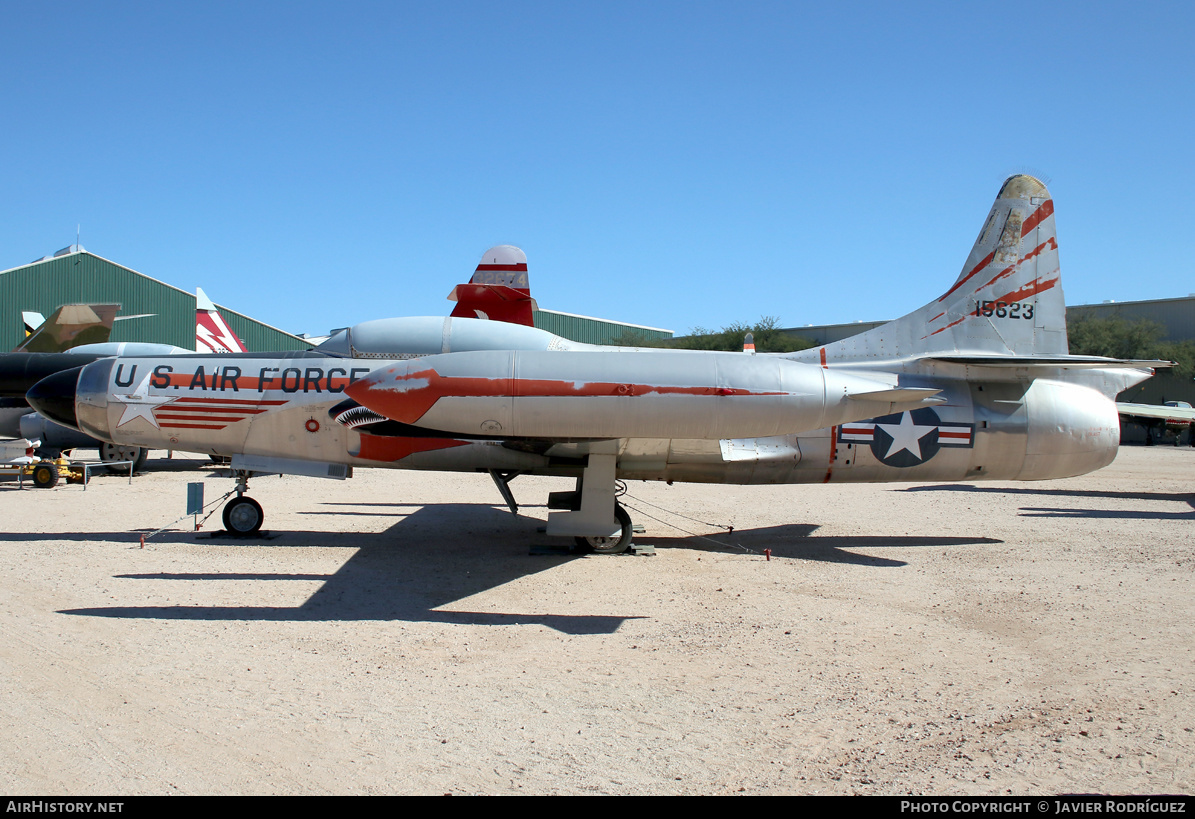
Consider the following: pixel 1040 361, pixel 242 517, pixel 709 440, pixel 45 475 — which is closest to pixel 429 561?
pixel 242 517

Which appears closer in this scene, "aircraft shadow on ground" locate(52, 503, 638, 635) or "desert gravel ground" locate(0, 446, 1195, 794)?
"desert gravel ground" locate(0, 446, 1195, 794)

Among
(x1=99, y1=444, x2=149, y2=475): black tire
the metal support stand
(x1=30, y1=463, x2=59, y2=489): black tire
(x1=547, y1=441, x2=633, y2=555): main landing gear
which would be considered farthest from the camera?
(x1=99, y1=444, x2=149, y2=475): black tire

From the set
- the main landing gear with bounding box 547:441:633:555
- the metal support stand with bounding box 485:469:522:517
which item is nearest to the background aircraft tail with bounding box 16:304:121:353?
the metal support stand with bounding box 485:469:522:517

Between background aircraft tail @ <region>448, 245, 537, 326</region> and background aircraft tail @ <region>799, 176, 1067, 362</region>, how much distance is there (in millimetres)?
4454

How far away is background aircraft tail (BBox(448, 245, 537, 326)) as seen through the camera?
1100 cm

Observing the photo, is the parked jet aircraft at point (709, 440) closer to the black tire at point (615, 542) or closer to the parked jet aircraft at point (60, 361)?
the black tire at point (615, 542)

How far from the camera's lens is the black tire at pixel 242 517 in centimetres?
1062

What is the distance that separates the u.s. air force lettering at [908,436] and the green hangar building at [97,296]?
32.5m

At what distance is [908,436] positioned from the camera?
10.6 m

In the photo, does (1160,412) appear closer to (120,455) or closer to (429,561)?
(429,561)

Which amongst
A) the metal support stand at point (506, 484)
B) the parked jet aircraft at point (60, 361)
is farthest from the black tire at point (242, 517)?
the parked jet aircraft at point (60, 361)

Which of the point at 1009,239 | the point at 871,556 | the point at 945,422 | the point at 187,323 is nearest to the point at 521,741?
the point at 871,556

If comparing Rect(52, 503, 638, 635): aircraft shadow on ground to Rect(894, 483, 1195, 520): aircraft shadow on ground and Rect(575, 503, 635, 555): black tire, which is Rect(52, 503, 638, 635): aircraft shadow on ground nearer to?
Rect(575, 503, 635, 555): black tire

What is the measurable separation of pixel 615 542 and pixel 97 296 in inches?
1402
